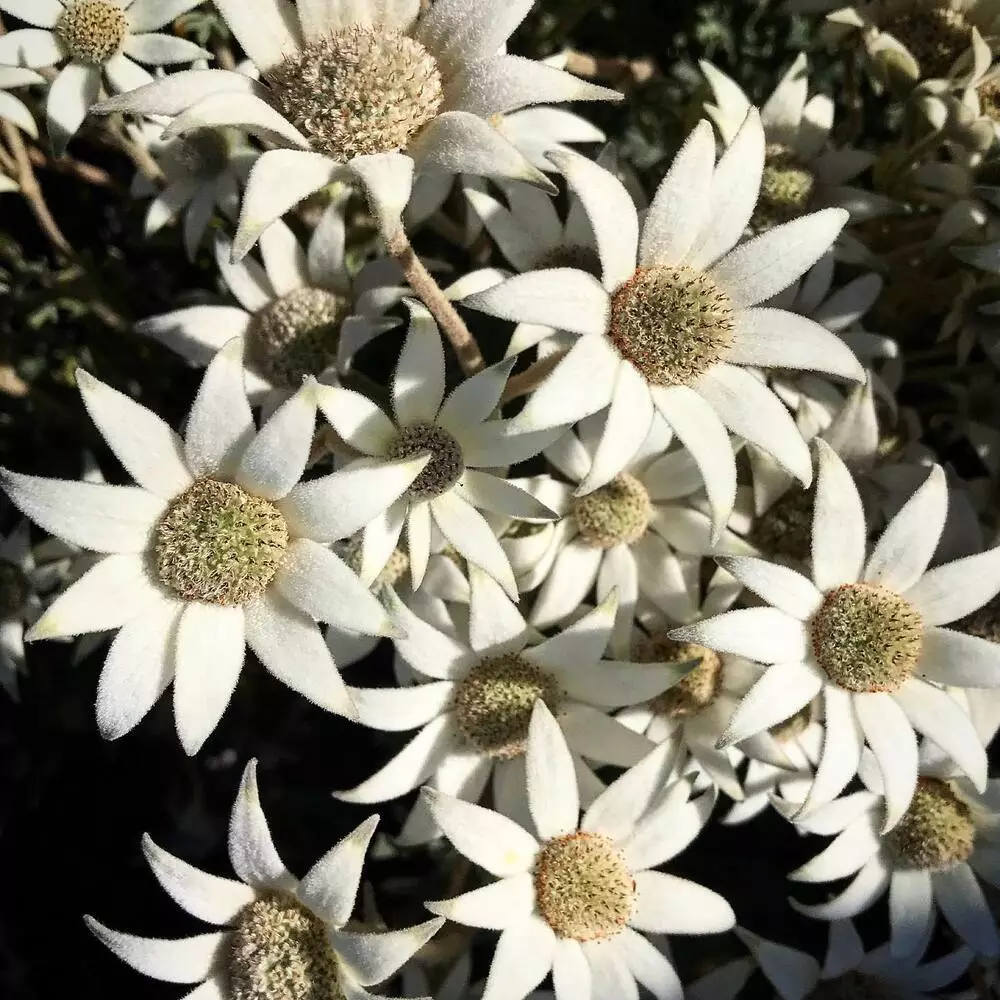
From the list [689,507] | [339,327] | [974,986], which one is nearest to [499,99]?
[339,327]

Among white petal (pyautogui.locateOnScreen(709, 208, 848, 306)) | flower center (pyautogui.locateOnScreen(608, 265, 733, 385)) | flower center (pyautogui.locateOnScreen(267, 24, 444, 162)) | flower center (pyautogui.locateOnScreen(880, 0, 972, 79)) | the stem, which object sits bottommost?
the stem

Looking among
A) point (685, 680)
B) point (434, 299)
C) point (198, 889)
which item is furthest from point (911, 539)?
point (198, 889)

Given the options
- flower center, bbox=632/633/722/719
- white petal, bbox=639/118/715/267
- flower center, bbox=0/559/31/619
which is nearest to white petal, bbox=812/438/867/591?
flower center, bbox=632/633/722/719

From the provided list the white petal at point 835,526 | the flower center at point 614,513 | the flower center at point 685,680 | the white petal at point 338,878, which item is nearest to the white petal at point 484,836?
the white petal at point 338,878

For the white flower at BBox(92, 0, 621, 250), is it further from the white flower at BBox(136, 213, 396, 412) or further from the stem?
the white flower at BBox(136, 213, 396, 412)

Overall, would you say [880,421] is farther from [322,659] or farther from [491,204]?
[322,659]
